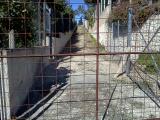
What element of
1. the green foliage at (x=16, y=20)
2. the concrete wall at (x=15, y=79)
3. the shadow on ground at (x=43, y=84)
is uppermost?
the green foliage at (x=16, y=20)

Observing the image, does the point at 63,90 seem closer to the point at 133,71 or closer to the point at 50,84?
the point at 50,84

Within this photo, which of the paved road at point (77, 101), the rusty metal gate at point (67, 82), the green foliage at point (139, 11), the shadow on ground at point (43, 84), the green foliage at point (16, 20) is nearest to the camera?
the rusty metal gate at point (67, 82)

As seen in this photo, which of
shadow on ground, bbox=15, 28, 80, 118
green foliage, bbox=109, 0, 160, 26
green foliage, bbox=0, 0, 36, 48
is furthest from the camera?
green foliage, bbox=109, 0, 160, 26

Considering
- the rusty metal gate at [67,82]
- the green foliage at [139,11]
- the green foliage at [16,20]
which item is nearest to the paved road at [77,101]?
the rusty metal gate at [67,82]

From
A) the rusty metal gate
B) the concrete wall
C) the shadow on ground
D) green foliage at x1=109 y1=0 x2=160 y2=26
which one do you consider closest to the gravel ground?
the rusty metal gate

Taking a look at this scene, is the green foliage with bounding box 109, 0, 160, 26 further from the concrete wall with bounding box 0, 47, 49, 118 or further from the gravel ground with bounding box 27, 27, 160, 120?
the concrete wall with bounding box 0, 47, 49, 118

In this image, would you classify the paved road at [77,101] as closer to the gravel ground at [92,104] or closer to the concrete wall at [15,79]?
the gravel ground at [92,104]

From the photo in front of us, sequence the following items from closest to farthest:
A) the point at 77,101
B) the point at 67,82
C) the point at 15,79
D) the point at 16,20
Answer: the point at 15,79, the point at 77,101, the point at 16,20, the point at 67,82

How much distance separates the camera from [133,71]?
1112cm

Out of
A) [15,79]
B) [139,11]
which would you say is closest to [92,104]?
[15,79]

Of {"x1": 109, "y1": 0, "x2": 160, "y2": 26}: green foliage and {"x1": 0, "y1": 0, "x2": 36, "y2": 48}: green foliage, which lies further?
{"x1": 109, "y1": 0, "x2": 160, "y2": 26}: green foliage

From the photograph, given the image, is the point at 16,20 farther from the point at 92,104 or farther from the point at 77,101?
the point at 92,104

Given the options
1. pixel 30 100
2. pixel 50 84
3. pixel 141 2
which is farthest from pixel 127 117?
pixel 141 2

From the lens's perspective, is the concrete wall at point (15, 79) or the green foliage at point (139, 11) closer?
the concrete wall at point (15, 79)
